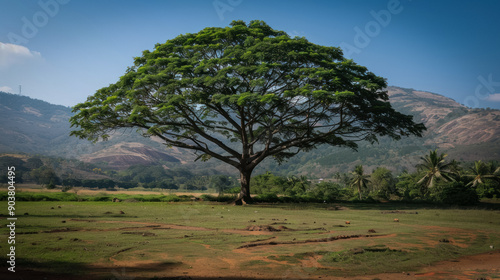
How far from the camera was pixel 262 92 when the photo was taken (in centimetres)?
2531

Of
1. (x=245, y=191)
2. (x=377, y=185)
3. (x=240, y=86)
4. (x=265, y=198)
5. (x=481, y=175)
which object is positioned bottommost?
(x=377, y=185)

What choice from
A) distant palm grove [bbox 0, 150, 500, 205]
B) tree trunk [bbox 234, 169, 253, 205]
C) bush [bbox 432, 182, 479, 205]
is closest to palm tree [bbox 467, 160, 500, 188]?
distant palm grove [bbox 0, 150, 500, 205]

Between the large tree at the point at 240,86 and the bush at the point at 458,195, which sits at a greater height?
the large tree at the point at 240,86

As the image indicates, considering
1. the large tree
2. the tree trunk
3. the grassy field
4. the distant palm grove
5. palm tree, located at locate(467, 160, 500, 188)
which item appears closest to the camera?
the grassy field

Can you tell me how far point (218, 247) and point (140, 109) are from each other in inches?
657

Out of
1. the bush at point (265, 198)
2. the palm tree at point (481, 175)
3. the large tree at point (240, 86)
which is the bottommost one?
the bush at point (265, 198)

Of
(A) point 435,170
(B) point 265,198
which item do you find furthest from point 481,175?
(B) point 265,198

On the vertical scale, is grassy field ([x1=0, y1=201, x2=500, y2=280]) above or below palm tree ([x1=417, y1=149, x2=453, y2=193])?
below

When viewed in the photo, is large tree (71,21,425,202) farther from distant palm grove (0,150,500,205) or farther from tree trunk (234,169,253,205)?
distant palm grove (0,150,500,205)

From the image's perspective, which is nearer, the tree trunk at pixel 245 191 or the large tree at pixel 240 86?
the large tree at pixel 240 86

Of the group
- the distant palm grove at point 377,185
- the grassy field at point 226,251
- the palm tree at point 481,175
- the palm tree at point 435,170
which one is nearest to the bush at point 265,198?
the distant palm grove at point 377,185

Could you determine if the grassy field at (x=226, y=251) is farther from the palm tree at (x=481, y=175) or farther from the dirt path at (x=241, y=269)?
the palm tree at (x=481, y=175)

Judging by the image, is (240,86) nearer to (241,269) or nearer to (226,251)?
(226,251)

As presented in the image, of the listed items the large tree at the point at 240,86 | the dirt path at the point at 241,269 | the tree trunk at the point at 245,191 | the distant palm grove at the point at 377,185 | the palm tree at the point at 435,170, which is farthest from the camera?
the palm tree at the point at 435,170
